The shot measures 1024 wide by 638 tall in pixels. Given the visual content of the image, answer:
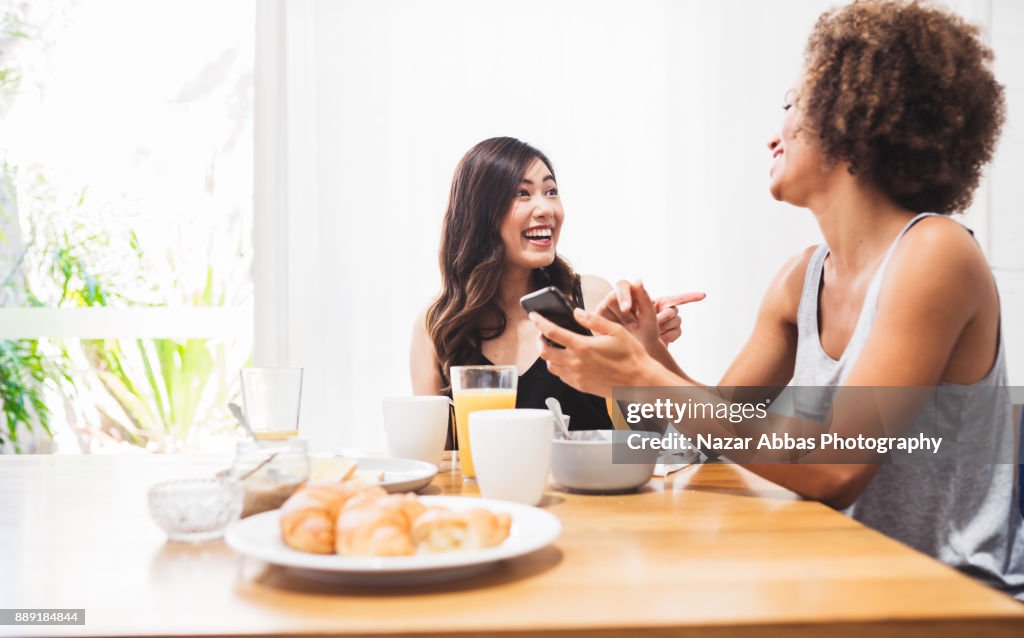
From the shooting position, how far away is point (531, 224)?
6.95 ft

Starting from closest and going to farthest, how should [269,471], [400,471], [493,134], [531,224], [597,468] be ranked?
1. [269,471]
2. [597,468]
3. [400,471]
4. [531,224]
5. [493,134]

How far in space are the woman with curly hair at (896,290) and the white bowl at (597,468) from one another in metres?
0.11

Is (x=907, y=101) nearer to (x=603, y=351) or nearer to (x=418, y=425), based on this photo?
(x=603, y=351)

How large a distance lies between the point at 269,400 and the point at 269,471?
0.65 feet

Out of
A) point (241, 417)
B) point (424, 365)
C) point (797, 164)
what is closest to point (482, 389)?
Answer: point (241, 417)

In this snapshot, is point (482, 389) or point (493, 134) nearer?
point (482, 389)

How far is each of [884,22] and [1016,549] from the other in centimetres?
82

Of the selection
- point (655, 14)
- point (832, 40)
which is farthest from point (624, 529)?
point (655, 14)

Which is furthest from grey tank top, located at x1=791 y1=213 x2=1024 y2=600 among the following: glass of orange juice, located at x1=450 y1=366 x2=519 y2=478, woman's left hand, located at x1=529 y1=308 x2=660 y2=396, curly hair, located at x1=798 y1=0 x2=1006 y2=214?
glass of orange juice, located at x1=450 y1=366 x2=519 y2=478

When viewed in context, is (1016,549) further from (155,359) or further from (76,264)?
(76,264)

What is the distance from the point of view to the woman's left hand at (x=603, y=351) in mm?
1085

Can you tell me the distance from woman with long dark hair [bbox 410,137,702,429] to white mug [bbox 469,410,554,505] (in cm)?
108

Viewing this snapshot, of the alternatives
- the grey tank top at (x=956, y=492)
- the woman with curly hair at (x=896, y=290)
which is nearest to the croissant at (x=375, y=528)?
the woman with curly hair at (x=896, y=290)

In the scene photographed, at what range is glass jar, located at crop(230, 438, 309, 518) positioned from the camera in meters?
0.87
